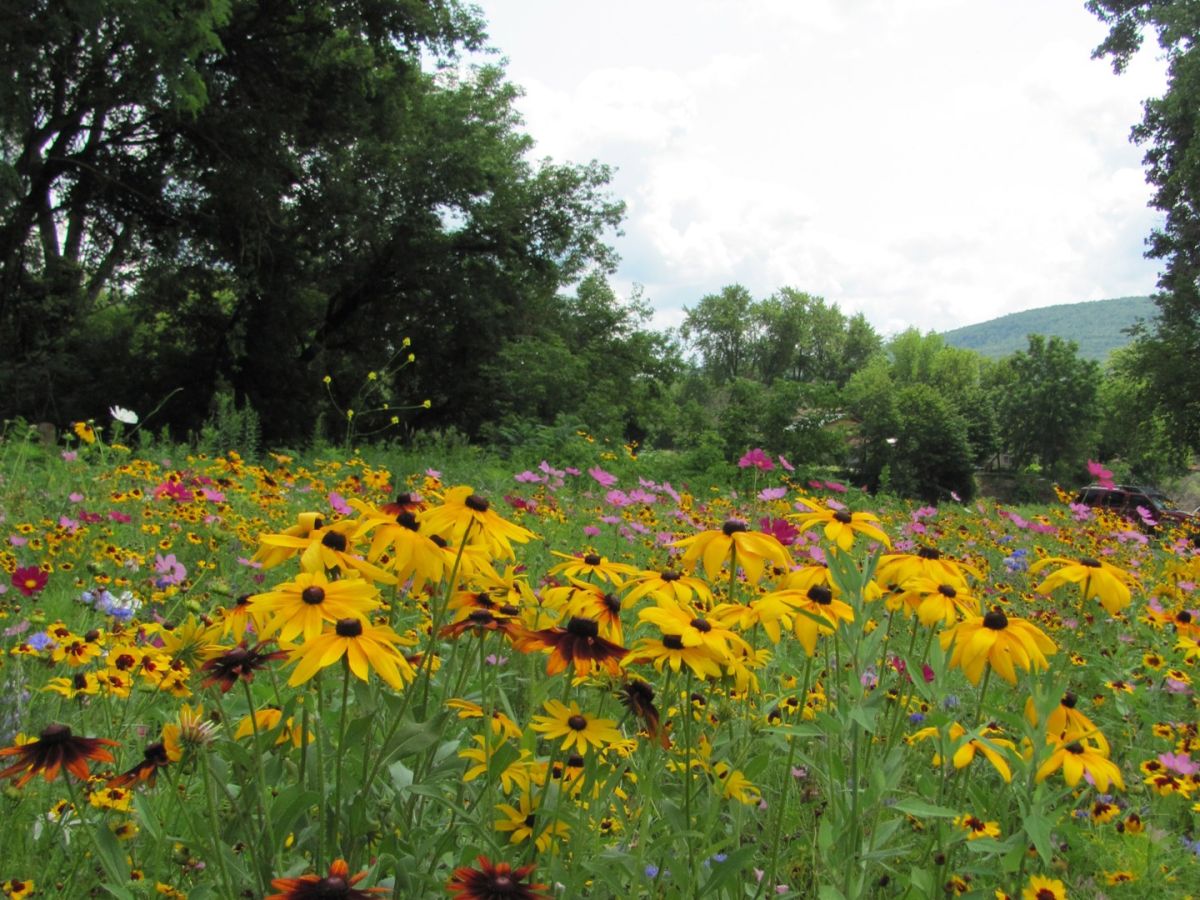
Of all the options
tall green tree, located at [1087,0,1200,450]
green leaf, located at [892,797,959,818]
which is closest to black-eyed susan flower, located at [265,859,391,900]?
green leaf, located at [892,797,959,818]

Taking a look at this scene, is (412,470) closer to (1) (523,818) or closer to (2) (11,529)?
(2) (11,529)

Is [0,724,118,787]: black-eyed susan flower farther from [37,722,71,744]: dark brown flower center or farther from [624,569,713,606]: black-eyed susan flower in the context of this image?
[624,569,713,606]: black-eyed susan flower

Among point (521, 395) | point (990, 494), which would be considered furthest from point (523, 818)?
point (990, 494)

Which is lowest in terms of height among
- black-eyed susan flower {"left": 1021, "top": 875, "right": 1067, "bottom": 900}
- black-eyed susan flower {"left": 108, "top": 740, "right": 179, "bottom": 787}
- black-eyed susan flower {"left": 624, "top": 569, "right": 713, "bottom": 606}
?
black-eyed susan flower {"left": 1021, "top": 875, "right": 1067, "bottom": 900}

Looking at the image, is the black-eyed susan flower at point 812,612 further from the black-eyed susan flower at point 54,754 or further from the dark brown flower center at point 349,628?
the black-eyed susan flower at point 54,754

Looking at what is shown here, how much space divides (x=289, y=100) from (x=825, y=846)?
47.6 ft

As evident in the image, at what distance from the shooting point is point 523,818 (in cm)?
126

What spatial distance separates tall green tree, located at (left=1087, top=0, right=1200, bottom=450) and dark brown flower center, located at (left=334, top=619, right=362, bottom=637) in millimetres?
17643

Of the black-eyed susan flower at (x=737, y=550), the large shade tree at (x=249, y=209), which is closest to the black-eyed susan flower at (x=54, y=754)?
the black-eyed susan flower at (x=737, y=550)

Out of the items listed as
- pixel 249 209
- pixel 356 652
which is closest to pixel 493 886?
pixel 356 652

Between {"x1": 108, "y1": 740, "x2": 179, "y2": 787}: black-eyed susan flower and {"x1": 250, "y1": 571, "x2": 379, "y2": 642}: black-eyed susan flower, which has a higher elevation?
{"x1": 250, "y1": 571, "x2": 379, "y2": 642}: black-eyed susan flower

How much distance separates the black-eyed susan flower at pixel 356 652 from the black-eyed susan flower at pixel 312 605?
2cm

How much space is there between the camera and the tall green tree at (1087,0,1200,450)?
14898mm

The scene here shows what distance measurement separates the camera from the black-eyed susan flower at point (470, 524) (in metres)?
1.21
